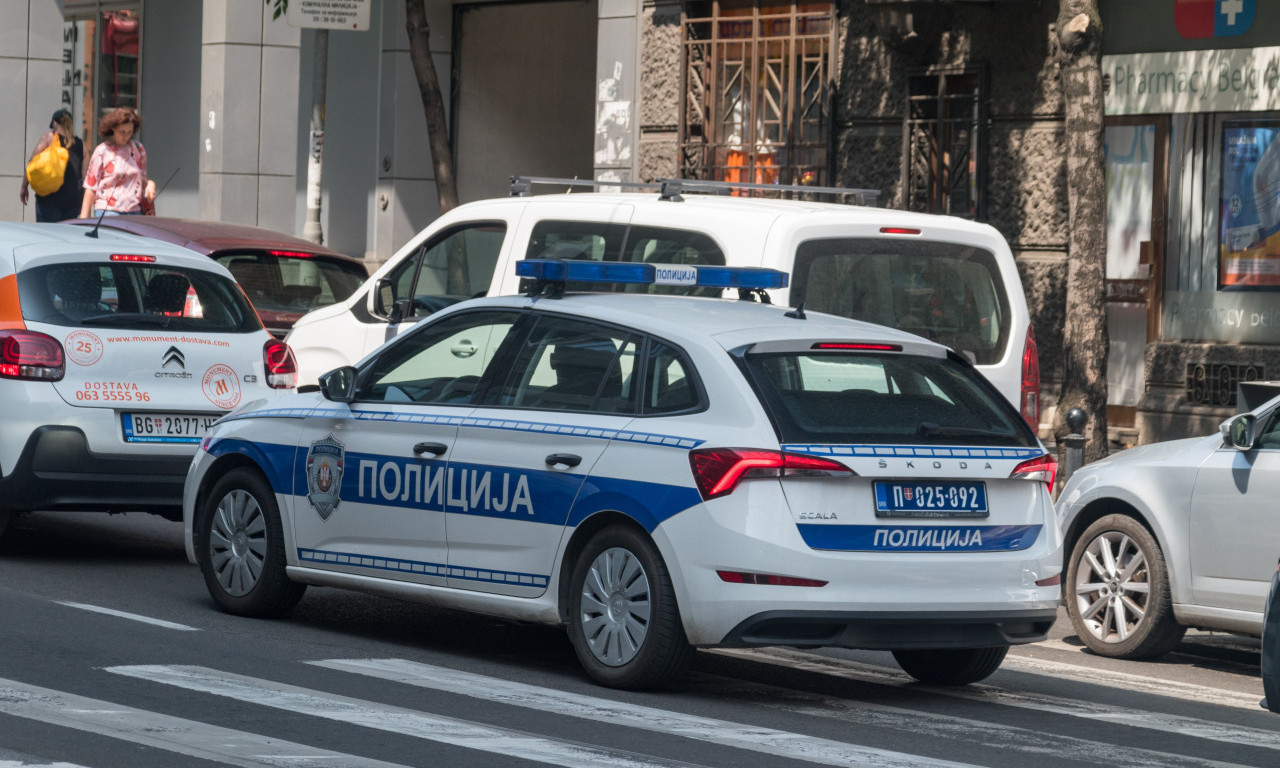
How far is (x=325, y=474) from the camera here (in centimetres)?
868

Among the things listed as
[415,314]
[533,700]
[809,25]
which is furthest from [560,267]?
[809,25]

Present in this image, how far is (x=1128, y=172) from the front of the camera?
15969mm

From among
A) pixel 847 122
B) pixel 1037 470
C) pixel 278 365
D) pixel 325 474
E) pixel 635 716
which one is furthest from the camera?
pixel 847 122

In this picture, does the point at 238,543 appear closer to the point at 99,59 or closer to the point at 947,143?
the point at 947,143

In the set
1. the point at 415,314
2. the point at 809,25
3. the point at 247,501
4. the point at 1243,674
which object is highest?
the point at 809,25

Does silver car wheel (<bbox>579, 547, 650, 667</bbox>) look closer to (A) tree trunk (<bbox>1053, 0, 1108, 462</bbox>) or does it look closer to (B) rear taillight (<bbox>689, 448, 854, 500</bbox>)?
(B) rear taillight (<bbox>689, 448, 854, 500</bbox>)

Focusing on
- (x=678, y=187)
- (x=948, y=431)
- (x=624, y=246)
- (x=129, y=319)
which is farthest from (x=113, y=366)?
(x=948, y=431)

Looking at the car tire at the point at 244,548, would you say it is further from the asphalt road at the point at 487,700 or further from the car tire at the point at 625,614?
the car tire at the point at 625,614

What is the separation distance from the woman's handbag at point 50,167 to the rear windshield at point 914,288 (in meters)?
11.6

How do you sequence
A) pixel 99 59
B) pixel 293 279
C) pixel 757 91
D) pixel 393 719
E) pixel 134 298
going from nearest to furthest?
1. pixel 393 719
2. pixel 134 298
3. pixel 293 279
4. pixel 757 91
5. pixel 99 59

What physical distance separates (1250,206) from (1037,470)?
8.25 meters

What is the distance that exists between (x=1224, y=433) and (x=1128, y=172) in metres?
7.36

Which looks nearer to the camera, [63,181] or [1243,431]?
[1243,431]

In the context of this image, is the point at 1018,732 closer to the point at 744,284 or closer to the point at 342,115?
the point at 744,284
